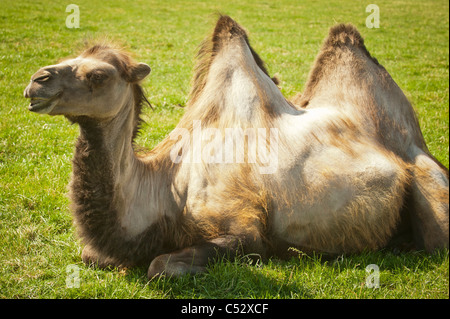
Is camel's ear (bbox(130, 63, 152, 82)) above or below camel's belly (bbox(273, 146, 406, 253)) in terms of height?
above

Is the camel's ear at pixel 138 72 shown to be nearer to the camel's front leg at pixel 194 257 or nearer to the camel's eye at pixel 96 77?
the camel's eye at pixel 96 77

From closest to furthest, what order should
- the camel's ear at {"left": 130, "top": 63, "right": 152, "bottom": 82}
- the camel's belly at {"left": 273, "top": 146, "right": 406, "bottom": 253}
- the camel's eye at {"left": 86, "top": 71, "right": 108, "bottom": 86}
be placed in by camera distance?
1. the camel's eye at {"left": 86, "top": 71, "right": 108, "bottom": 86}
2. the camel's ear at {"left": 130, "top": 63, "right": 152, "bottom": 82}
3. the camel's belly at {"left": 273, "top": 146, "right": 406, "bottom": 253}

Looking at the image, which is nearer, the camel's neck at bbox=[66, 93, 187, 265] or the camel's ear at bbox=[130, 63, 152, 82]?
the camel's neck at bbox=[66, 93, 187, 265]

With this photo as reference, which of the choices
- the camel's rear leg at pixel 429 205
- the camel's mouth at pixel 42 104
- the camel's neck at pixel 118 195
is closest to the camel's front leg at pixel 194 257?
the camel's neck at pixel 118 195

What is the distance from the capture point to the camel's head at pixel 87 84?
122 inches

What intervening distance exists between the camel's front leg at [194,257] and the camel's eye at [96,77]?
1335 mm

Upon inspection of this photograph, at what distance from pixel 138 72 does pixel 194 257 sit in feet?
4.74

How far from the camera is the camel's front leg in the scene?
11.5 ft

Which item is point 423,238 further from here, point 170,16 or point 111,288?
point 170,16

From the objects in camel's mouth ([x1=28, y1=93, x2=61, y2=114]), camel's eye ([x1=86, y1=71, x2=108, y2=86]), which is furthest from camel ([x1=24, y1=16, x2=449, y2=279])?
camel's mouth ([x1=28, y1=93, x2=61, y2=114])

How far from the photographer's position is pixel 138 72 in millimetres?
3648

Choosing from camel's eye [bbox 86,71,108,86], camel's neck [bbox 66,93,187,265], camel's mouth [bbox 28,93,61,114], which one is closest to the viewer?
camel's mouth [bbox 28,93,61,114]

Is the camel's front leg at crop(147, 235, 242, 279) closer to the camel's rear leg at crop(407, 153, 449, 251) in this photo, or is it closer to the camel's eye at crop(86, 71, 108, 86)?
the camel's eye at crop(86, 71, 108, 86)
